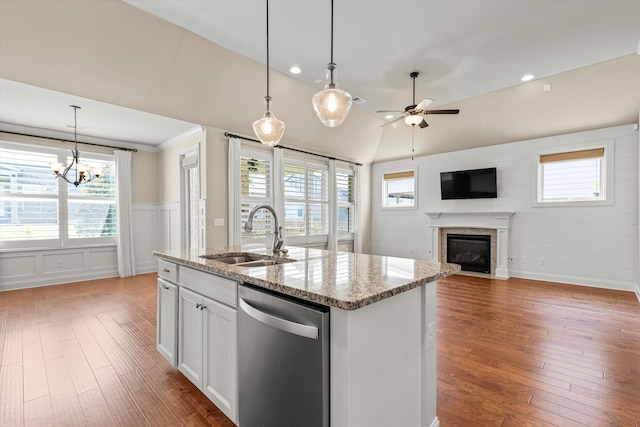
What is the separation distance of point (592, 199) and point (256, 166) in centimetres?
609

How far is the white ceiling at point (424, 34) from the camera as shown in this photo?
9.39 ft

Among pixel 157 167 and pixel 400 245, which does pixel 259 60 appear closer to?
pixel 157 167

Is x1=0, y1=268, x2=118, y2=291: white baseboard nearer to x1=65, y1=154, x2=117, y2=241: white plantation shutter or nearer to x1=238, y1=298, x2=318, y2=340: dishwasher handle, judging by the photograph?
x1=65, y1=154, x2=117, y2=241: white plantation shutter

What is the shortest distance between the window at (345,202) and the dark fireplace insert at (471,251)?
2.45m

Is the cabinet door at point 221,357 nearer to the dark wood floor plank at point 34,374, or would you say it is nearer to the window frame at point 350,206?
the dark wood floor plank at point 34,374

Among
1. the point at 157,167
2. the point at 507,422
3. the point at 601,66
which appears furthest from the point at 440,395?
the point at 157,167

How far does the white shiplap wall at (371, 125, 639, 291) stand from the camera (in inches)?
192

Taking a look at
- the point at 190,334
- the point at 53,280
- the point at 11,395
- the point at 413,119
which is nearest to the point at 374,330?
the point at 190,334

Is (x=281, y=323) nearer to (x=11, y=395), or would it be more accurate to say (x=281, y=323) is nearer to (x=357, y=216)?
(x=11, y=395)

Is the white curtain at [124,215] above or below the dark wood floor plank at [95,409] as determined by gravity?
above

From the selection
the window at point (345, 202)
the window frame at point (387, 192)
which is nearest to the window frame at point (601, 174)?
the window frame at point (387, 192)

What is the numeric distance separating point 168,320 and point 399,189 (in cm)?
668

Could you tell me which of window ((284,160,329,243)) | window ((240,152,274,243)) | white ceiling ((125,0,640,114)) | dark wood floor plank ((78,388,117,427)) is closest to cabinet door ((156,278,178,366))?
dark wood floor plank ((78,388,117,427))

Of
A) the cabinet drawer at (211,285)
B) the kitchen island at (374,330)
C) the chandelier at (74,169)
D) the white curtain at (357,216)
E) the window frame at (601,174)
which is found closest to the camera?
the kitchen island at (374,330)
